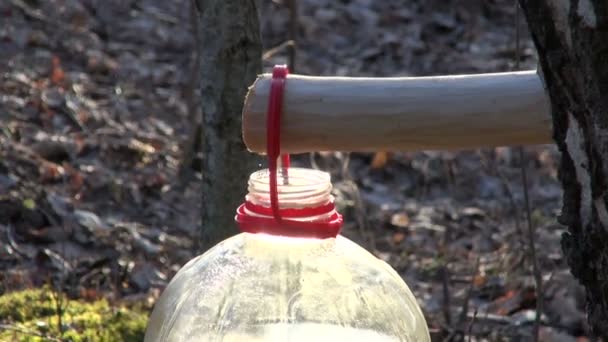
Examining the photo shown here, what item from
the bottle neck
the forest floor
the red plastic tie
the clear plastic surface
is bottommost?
the forest floor

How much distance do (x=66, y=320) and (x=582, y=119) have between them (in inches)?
90.0

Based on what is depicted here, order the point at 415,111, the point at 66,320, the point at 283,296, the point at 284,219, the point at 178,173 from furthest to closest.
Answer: the point at 178,173, the point at 66,320, the point at 283,296, the point at 284,219, the point at 415,111

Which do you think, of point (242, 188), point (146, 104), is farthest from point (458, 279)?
point (146, 104)

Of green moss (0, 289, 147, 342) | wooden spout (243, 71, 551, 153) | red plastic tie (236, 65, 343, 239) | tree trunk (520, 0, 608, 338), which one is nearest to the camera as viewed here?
tree trunk (520, 0, 608, 338)

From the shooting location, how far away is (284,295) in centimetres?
216

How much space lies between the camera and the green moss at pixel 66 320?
334 cm

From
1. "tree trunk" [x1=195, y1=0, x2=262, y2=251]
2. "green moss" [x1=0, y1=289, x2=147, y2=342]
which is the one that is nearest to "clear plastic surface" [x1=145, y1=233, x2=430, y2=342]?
"tree trunk" [x1=195, y1=0, x2=262, y2=251]

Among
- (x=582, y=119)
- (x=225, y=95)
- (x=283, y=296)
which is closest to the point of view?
(x=582, y=119)

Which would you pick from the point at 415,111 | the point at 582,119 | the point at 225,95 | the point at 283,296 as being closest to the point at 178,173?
the point at 225,95

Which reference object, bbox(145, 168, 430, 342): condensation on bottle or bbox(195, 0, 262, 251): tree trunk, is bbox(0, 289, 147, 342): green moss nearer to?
bbox(195, 0, 262, 251): tree trunk

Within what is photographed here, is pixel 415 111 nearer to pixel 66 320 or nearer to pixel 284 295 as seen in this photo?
pixel 284 295

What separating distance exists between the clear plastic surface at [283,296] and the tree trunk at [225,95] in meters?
0.94

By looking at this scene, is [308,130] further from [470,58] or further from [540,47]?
[470,58]

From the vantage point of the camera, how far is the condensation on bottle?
7.06 ft
